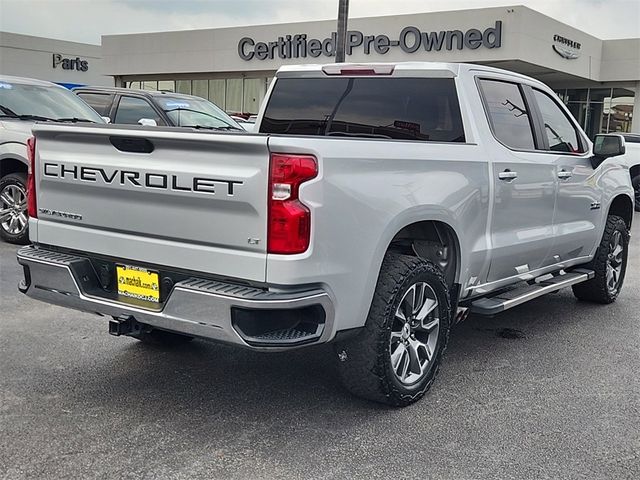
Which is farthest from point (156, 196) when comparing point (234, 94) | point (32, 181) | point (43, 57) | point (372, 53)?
point (43, 57)

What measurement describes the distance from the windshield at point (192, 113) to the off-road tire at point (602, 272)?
20.2 feet

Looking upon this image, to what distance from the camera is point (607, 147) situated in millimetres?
6016

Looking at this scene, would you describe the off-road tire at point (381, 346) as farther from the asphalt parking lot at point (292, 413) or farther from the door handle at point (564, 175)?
the door handle at point (564, 175)

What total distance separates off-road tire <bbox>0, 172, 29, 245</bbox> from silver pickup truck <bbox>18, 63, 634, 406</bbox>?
3.96 meters

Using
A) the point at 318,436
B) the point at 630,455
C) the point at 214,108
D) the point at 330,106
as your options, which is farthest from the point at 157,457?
the point at 214,108

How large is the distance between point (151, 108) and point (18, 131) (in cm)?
242

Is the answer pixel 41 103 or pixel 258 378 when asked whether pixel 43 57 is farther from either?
pixel 258 378

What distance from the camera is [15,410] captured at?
12.9 feet

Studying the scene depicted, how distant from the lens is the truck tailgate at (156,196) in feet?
11.0

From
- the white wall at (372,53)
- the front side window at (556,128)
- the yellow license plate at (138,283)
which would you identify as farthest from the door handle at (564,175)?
the white wall at (372,53)

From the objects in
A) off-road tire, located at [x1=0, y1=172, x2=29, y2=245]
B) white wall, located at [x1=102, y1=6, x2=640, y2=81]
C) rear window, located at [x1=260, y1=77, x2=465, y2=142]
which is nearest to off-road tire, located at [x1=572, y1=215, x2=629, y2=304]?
rear window, located at [x1=260, y1=77, x2=465, y2=142]

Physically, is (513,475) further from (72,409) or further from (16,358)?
(16,358)

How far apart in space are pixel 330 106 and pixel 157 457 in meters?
2.80

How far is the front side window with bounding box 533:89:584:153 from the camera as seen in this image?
565 cm
